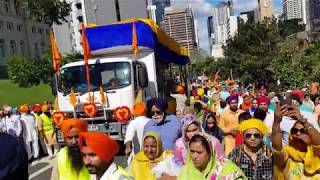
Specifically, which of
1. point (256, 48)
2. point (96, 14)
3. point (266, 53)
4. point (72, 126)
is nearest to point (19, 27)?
point (96, 14)

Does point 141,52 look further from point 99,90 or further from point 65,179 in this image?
point 65,179

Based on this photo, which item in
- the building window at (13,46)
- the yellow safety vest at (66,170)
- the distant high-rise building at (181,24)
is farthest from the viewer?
the distant high-rise building at (181,24)

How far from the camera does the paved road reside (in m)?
11.6

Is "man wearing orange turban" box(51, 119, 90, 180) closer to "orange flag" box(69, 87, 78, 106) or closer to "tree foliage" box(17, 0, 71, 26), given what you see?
"orange flag" box(69, 87, 78, 106)

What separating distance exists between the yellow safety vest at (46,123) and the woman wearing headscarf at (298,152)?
10.1 m

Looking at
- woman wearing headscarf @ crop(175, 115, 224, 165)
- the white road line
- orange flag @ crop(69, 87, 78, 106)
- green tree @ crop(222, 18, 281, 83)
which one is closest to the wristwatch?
woman wearing headscarf @ crop(175, 115, 224, 165)

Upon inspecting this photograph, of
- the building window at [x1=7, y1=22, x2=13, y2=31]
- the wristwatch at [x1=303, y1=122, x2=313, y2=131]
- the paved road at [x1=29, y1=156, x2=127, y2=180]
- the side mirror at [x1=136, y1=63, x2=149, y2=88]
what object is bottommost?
the paved road at [x1=29, y1=156, x2=127, y2=180]

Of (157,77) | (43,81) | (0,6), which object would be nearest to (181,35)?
(0,6)

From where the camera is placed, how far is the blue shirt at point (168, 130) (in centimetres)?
681

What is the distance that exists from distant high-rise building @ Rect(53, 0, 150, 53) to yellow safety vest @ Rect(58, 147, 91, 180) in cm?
5999

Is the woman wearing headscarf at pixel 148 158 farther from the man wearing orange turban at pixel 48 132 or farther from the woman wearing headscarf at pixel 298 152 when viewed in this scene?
the man wearing orange turban at pixel 48 132

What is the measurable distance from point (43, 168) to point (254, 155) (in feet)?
28.1

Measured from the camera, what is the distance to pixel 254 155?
500 cm

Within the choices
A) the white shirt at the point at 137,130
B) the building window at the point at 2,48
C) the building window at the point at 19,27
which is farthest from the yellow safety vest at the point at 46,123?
the building window at the point at 19,27
